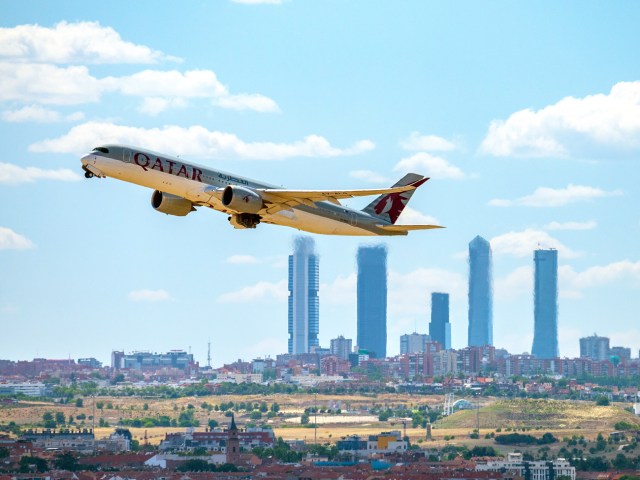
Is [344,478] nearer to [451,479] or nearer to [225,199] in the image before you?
[451,479]

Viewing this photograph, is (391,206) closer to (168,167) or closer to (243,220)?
(243,220)

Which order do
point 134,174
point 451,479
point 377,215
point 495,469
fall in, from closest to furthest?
point 134,174, point 377,215, point 451,479, point 495,469

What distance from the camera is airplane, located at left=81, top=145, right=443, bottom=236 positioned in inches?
3263

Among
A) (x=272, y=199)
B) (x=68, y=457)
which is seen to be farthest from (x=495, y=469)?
(x=272, y=199)

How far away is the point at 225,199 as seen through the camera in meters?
86.4

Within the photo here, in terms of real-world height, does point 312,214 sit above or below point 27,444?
above

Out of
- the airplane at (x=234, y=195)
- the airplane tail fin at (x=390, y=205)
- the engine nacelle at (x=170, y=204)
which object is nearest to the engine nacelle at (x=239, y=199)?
the airplane at (x=234, y=195)

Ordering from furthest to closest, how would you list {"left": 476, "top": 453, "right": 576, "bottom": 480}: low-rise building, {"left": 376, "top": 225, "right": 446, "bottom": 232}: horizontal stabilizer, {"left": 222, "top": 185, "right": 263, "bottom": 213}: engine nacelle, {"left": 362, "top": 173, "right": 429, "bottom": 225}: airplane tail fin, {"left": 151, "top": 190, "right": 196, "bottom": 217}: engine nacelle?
{"left": 476, "top": 453, "right": 576, "bottom": 480}: low-rise building < {"left": 362, "top": 173, "right": 429, "bottom": 225}: airplane tail fin < {"left": 376, "top": 225, "right": 446, "bottom": 232}: horizontal stabilizer < {"left": 151, "top": 190, "right": 196, "bottom": 217}: engine nacelle < {"left": 222, "top": 185, "right": 263, "bottom": 213}: engine nacelle

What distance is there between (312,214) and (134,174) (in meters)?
12.8

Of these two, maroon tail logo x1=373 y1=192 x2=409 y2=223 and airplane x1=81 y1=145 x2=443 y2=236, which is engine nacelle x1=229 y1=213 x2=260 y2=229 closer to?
airplane x1=81 y1=145 x2=443 y2=236

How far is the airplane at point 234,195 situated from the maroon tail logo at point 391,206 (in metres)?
3.96

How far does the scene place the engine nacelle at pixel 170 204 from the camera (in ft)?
289

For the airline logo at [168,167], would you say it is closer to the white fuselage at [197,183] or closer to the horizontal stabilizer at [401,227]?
the white fuselage at [197,183]

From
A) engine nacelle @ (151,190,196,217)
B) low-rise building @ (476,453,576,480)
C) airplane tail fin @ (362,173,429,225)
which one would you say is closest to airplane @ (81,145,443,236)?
engine nacelle @ (151,190,196,217)
